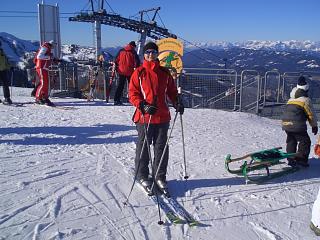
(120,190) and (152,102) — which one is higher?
(152,102)

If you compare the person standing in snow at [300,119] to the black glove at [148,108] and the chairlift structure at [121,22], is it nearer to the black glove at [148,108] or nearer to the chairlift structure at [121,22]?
the black glove at [148,108]

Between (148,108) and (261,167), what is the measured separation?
2.38 m

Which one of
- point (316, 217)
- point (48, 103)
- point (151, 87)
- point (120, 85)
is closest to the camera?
point (316, 217)

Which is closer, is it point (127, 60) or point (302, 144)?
point (302, 144)

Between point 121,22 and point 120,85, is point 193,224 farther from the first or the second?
point 121,22

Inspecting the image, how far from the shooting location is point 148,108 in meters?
4.51

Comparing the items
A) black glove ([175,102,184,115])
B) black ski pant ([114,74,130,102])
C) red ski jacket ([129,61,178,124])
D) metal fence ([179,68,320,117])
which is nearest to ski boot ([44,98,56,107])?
black ski pant ([114,74,130,102])

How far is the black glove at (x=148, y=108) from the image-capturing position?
4500 mm

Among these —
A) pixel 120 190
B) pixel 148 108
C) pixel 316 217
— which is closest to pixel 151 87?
pixel 148 108

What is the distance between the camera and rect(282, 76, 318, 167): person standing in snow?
605 centimetres

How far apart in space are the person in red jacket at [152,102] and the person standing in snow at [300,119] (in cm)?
225

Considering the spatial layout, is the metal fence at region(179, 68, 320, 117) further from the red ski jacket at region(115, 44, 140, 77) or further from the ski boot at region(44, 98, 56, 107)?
the ski boot at region(44, 98, 56, 107)

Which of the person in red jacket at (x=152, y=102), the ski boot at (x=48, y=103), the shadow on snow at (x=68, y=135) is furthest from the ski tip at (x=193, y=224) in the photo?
the ski boot at (x=48, y=103)

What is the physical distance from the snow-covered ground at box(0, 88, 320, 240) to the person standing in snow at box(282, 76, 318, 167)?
34 cm
